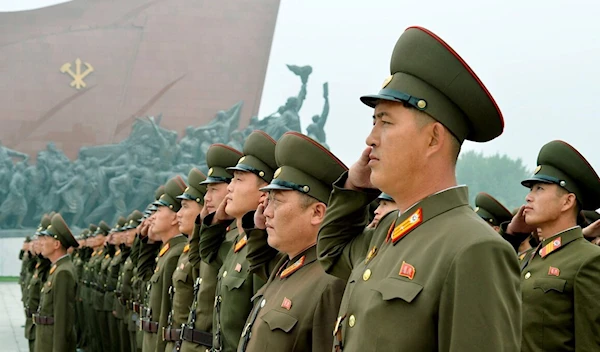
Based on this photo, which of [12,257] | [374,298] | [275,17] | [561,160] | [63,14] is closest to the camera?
[374,298]

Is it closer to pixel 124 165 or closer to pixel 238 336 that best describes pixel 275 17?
pixel 124 165

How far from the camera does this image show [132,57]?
25828mm

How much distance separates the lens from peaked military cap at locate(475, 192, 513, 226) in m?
5.82

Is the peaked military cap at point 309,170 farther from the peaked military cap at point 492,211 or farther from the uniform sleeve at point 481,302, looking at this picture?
the peaked military cap at point 492,211

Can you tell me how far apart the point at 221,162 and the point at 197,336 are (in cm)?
108

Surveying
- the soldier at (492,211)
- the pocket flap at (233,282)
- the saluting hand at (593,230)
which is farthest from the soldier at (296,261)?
the soldier at (492,211)

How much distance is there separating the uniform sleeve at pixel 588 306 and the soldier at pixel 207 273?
6.38ft

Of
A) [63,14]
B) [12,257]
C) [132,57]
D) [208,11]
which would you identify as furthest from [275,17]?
[12,257]

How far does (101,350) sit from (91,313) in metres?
0.68

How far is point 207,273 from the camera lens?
471 centimetres

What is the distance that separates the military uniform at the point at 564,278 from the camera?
11.2 ft

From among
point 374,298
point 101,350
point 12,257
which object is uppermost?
point 374,298

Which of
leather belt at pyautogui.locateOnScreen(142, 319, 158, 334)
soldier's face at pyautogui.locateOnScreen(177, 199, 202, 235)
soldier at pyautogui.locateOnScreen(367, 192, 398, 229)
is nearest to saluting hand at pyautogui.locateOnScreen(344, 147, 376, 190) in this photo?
A: soldier at pyautogui.locateOnScreen(367, 192, 398, 229)

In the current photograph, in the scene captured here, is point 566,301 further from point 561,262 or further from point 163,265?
point 163,265
